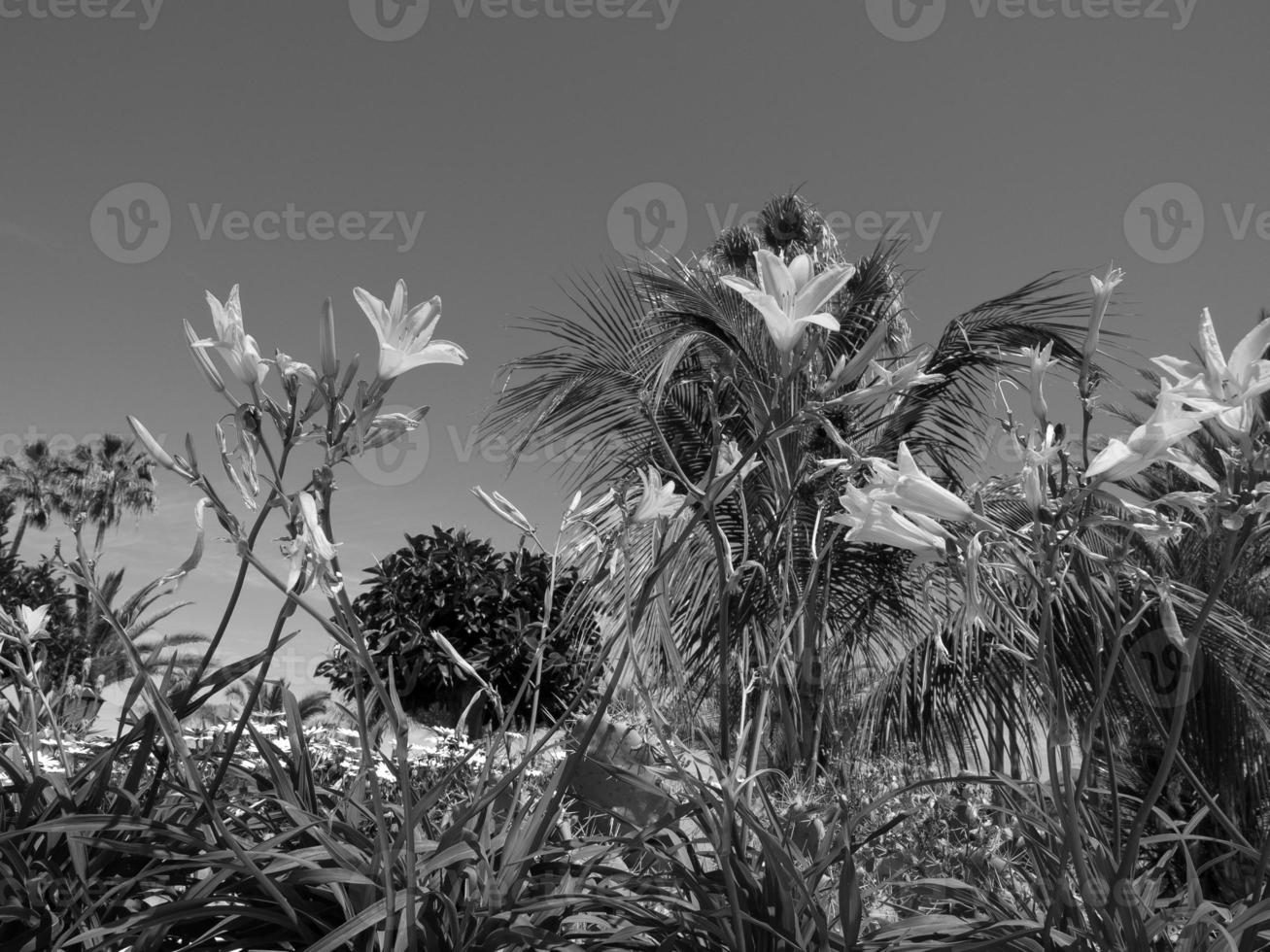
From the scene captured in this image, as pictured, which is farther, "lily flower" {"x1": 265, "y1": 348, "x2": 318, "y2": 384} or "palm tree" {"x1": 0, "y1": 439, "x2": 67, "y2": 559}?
"palm tree" {"x1": 0, "y1": 439, "x2": 67, "y2": 559}

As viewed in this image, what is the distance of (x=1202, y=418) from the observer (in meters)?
0.75

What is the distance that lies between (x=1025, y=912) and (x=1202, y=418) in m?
0.63

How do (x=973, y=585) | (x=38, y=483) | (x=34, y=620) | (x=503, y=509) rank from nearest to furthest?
(x=973, y=585), (x=503, y=509), (x=34, y=620), (x=38, y=483)

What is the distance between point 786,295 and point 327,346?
429 mm

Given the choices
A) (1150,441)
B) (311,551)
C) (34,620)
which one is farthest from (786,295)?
(34,620)

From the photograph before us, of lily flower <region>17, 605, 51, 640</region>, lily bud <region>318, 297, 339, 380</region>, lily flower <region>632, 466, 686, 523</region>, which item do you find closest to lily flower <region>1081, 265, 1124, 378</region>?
lily flower <region>632, 466, 686, 523</region>

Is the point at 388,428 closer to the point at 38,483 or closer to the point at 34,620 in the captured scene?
the point at 34,620

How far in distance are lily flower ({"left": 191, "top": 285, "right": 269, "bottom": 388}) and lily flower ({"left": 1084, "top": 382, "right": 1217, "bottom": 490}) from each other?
76cm

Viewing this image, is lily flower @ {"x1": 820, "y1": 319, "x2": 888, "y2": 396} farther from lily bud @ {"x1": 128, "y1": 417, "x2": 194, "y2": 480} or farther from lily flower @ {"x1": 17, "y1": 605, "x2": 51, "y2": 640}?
lily flower @ {"x1": 17, "y1": 605, "x2": 51, "y2": 640}

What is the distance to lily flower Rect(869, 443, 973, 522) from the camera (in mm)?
784

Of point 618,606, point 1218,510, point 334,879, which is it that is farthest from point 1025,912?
point 618,606

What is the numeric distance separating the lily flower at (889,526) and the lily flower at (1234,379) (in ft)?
0.78

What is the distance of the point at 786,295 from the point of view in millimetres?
846

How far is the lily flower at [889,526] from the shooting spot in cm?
82
